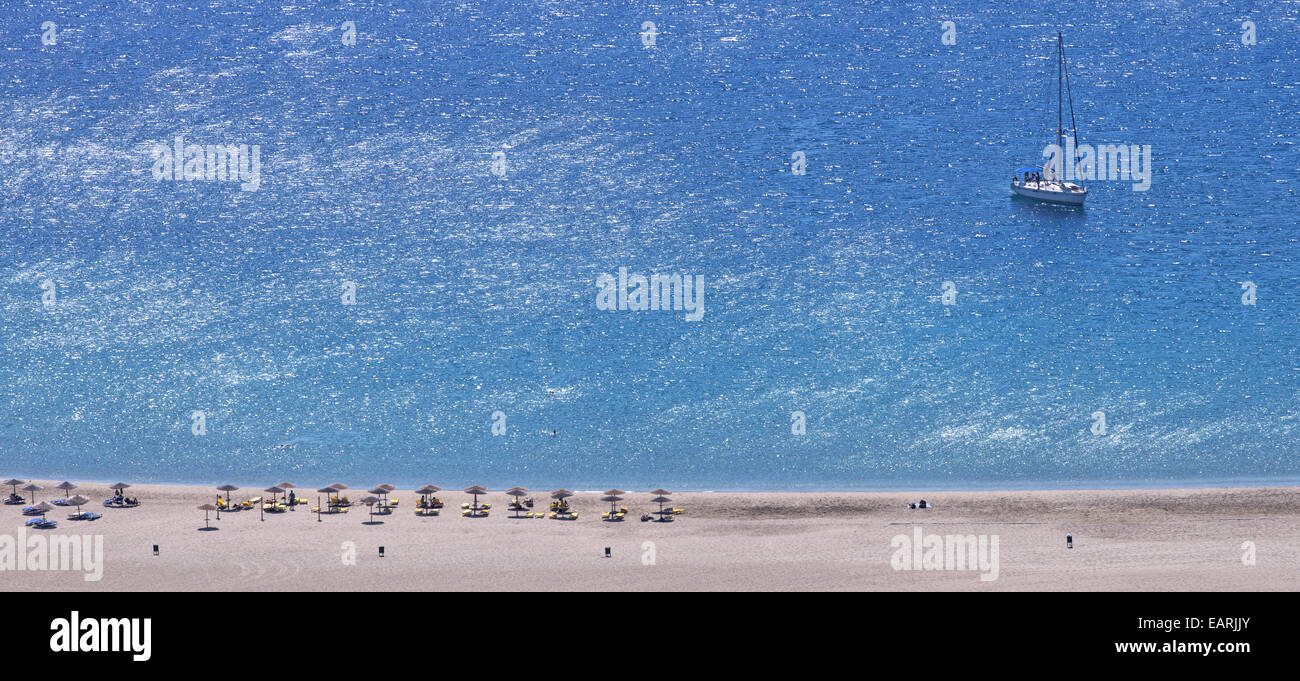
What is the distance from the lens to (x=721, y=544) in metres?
75.2

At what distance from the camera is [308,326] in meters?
106

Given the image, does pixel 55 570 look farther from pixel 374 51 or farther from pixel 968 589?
pixel 374 51

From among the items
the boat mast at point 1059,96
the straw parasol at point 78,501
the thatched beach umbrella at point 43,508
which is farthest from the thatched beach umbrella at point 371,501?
the boat mast at point 1059,96

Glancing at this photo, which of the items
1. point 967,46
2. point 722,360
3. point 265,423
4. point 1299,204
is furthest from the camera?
point 967,46

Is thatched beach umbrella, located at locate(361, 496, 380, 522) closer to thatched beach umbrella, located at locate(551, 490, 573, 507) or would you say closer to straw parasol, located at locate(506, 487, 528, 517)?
straw parasol, located at locate(506, 487, 528, 517)

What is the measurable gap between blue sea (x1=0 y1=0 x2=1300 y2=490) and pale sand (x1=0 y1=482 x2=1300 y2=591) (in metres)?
5.69

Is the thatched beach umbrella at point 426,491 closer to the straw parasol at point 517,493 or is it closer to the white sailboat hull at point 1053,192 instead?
the straw parasol at point 517,493

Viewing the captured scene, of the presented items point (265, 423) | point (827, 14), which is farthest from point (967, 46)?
point (265, 423)

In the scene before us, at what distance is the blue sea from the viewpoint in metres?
92.0

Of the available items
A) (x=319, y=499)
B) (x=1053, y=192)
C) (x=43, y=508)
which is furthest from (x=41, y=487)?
(x=1053, y=192)

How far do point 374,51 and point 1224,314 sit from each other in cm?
6368

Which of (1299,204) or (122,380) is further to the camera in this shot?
(1299,204)

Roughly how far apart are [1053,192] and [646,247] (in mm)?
26865

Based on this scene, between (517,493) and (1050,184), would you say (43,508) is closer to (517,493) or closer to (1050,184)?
(517,493)
